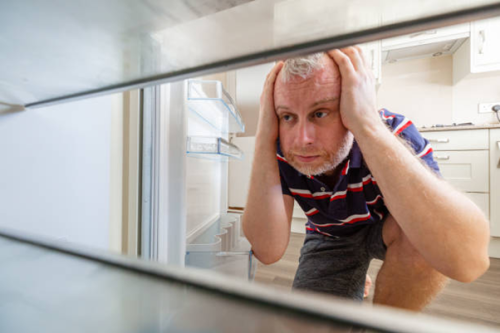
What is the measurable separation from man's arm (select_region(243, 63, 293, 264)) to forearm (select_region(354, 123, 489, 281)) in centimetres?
25

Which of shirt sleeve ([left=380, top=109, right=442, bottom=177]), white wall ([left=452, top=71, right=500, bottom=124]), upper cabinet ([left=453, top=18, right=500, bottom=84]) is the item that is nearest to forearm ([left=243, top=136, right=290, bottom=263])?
shirt sleeve ([left=380, top=109, right=442, bottom=177])

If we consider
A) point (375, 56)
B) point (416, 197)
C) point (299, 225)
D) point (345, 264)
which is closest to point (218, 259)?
point (345, 264)

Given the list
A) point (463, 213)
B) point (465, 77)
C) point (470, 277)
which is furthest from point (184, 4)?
point (465, 77)

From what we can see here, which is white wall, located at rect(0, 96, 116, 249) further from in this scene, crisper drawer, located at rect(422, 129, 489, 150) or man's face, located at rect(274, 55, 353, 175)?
crisper drawer, located at rect(422, 129, 489, 150)

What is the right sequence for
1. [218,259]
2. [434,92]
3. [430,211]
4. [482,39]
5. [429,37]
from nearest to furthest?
1. [430,211]
2. [218,259]
3. [482,39]
4. [429,37]
5. [434,92]

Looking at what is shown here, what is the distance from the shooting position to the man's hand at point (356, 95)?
52 cm

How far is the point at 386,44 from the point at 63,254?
2.66 meters

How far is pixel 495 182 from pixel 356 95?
1.69 meters

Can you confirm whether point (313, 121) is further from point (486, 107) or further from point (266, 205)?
point (486, 107)

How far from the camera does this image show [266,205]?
0.69 m

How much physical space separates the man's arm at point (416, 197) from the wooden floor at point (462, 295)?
461 millimetres

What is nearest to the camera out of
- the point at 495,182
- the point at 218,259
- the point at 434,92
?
the point at 218,259

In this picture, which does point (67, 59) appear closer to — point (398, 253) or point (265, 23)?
point (265, 23)

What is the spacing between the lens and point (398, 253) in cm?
63
